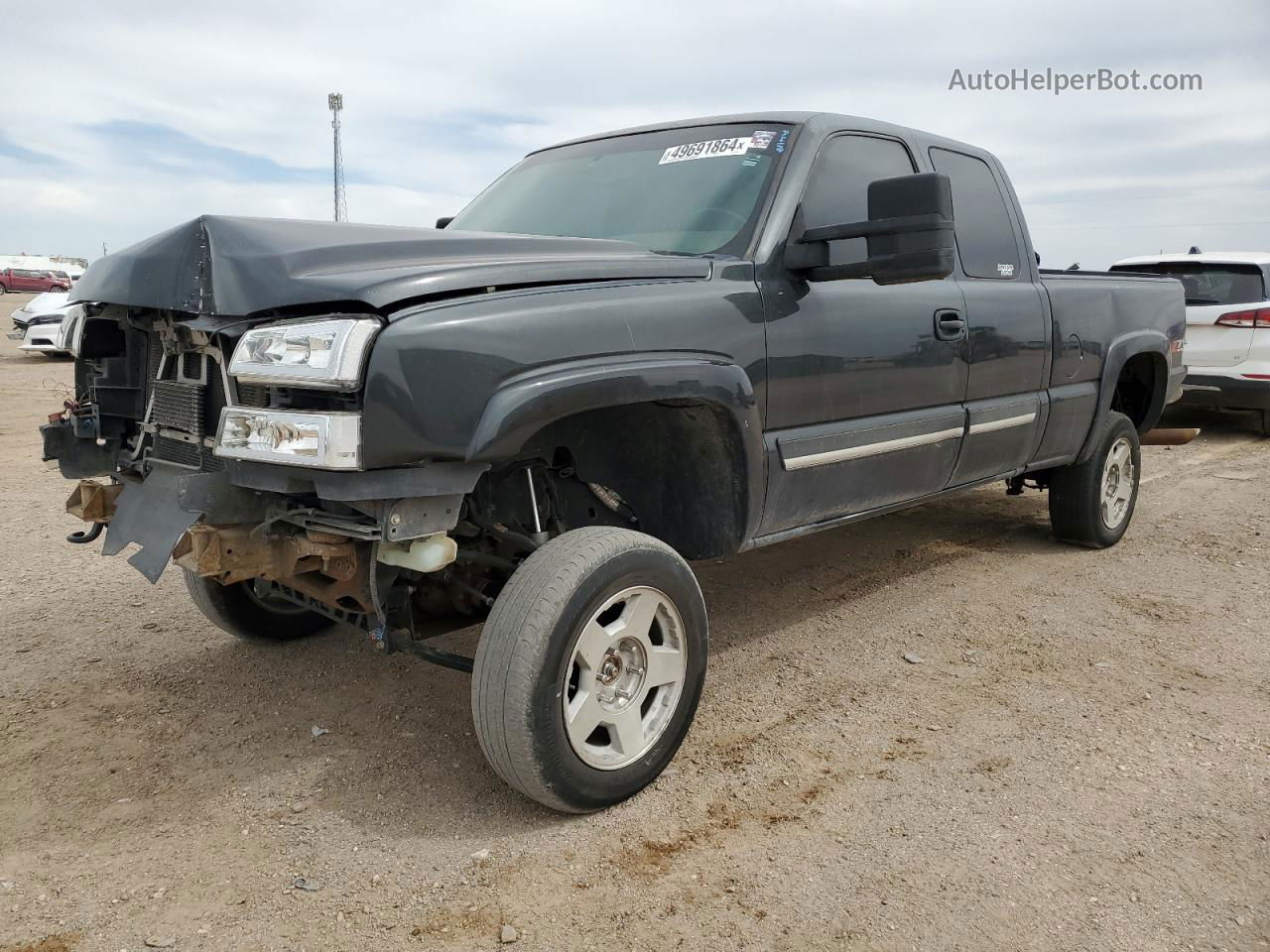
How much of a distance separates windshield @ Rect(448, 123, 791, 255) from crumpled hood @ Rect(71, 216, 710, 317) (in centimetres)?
52

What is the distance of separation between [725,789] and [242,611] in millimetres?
2065

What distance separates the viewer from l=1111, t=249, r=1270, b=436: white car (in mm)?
9008

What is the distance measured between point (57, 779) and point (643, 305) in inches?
87.6

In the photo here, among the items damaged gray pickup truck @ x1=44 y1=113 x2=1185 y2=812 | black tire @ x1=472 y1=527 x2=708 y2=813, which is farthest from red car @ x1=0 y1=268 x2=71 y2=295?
black tire @ x1=472 y1=527 x2=708 y2=813

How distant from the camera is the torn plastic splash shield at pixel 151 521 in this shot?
Result: 99.8 inches

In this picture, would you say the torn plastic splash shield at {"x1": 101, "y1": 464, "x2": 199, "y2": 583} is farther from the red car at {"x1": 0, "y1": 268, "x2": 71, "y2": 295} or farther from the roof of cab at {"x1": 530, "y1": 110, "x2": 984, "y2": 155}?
the red car at {"x1": 0, "y1": 268, "x2": 71, "y2": 295}

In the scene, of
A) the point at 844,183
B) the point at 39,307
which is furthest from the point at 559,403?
the point at 39,307

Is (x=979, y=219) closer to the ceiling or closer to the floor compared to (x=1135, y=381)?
closer to the ceiling

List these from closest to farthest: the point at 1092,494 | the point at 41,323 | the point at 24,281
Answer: the point at 1092,494 → the point at 41,323 → the point at 24,281

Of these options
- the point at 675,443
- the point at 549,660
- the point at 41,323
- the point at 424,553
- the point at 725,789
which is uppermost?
the point at 41,323

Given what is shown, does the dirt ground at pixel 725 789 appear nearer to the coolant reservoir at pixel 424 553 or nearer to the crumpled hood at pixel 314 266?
the coolant reservoir at pixel 424 553

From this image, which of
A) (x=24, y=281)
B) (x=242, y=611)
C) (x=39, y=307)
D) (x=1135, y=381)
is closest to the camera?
(x=242, y=611)

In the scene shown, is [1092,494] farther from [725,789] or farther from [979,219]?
[725,789]

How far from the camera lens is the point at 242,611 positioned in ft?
12.7
